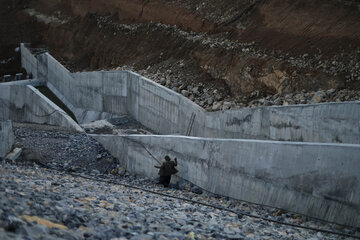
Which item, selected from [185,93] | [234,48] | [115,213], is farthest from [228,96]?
[115,213]

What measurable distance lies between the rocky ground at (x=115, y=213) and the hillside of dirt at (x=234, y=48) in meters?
5.04

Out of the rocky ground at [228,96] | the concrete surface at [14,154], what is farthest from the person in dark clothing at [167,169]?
the concrete surface at [14,154]

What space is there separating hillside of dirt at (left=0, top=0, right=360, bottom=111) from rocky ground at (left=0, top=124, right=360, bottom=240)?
504 centimetres

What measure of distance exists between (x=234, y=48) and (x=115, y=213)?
11.3 m

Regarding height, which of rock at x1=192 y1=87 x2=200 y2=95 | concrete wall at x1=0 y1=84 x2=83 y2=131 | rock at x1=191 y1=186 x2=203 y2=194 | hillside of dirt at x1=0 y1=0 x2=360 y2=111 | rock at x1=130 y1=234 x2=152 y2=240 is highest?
hillside of dirt at x1=0 y1=0 x2=360 y2=111

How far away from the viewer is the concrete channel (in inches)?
378

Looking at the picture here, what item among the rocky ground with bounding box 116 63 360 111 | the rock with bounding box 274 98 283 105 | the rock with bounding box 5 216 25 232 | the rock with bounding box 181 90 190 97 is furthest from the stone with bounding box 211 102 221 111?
the rock with bounding box 5 216 25 232

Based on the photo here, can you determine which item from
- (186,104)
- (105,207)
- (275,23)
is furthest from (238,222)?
(275,23)

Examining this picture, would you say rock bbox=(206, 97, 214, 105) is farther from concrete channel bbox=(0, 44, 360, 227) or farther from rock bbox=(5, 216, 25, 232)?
rock bbox=(5, 216, 25, 232)

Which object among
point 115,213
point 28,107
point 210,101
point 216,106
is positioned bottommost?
point 115,213

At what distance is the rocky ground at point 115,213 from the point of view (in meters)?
6.88

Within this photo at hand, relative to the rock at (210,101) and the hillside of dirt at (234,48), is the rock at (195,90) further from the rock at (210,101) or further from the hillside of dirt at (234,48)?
the rock at (210,101)

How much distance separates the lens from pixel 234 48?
727 inches

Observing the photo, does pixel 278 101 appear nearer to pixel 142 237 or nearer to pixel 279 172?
pixel 279 172
